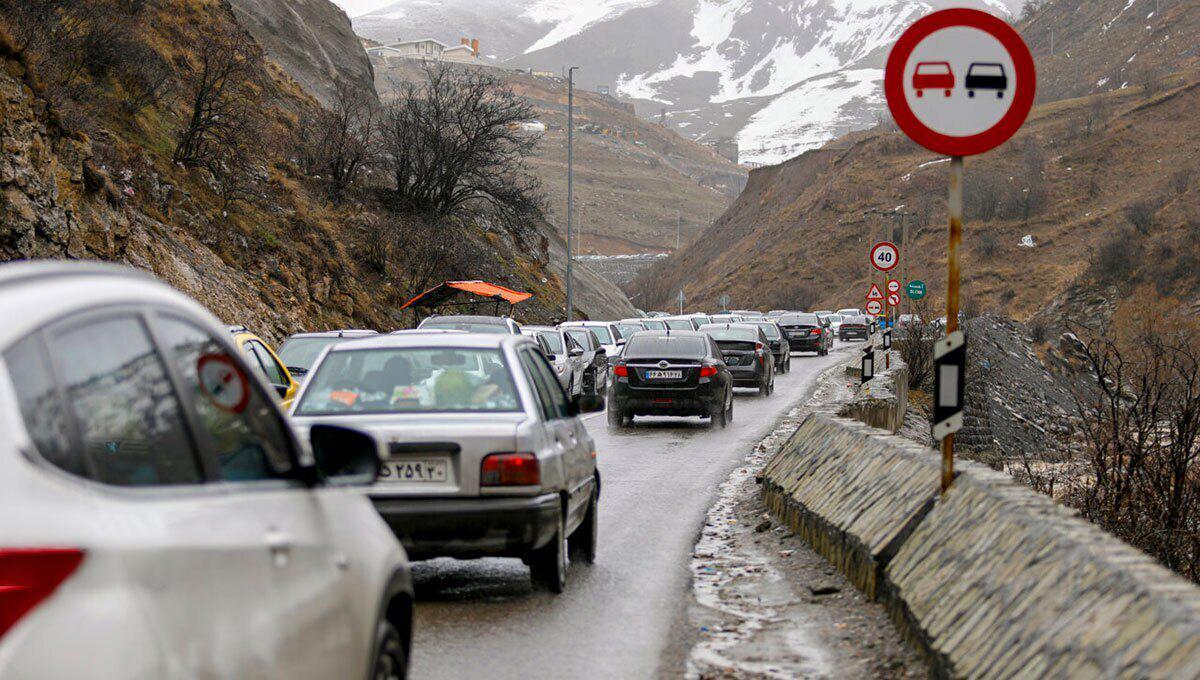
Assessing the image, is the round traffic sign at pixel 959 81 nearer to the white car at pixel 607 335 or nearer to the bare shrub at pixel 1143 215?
the white car at pixel 607 335

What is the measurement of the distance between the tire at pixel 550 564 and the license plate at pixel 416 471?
32.3 inches

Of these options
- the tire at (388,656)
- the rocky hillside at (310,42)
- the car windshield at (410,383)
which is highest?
the rocky hillside at (310,42)

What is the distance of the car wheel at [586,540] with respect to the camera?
31.9 ft

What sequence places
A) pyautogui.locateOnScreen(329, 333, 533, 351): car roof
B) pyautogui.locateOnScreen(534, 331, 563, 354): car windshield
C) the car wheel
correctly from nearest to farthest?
pyautogui.locateOnScreen(329, 333, 533, 351): car roof < the car wheel < pyautogui.locateOnScreen(534, 331, 563, 354): car windshield

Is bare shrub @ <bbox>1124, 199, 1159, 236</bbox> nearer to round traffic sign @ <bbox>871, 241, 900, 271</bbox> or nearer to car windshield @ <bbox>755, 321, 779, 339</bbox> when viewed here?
car windshield @ <bbox>755, 321, 779, 339</bbox>

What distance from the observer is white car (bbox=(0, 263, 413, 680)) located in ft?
8.00

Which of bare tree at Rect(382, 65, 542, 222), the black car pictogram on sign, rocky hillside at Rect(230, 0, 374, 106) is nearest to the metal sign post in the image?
the black car pictogram on sign

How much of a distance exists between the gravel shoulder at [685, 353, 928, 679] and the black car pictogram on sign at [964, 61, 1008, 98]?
2.85 meters

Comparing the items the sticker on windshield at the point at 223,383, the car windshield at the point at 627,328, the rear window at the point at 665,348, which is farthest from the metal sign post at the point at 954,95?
the car windshield at the point at 627,328

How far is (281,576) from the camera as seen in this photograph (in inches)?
130

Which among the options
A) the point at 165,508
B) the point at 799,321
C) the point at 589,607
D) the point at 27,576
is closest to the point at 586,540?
the point at 589,607

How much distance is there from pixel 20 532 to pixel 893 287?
120ft

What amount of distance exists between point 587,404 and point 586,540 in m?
1.05

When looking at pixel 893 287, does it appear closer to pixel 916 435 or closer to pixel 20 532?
pixel 916 435
